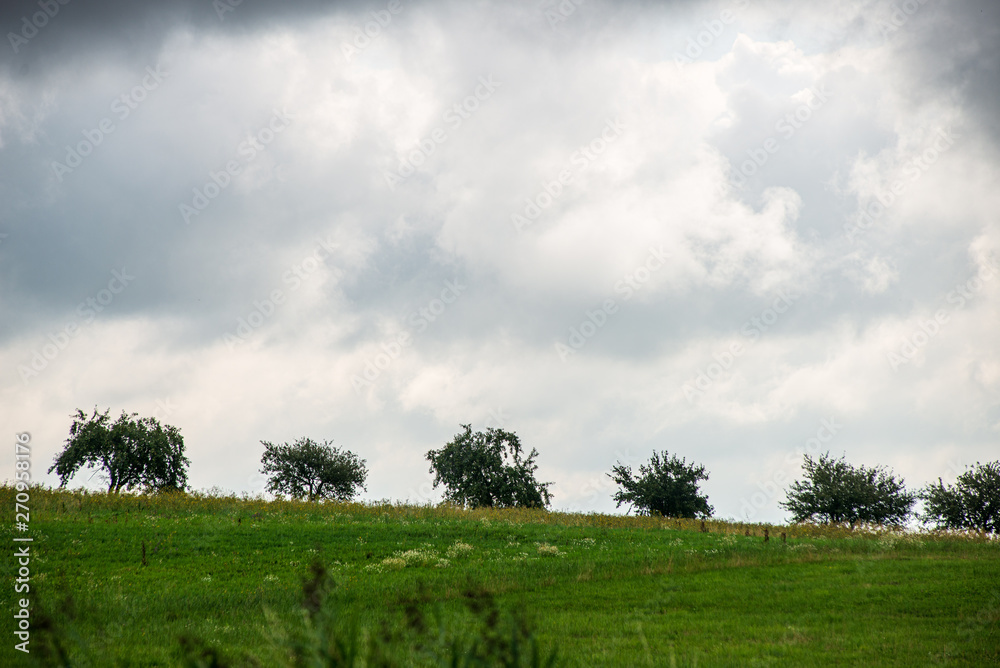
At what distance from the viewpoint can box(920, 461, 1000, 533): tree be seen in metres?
62.5

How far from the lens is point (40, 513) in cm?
3622

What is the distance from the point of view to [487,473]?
78.3m

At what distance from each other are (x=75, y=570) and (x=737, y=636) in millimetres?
24031

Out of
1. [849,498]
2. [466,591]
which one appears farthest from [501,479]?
[466,591]

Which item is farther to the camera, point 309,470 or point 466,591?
point 309,470

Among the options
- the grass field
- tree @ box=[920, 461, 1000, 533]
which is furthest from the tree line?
the grass field

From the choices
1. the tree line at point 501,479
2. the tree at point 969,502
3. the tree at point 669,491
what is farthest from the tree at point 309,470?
the tree at point 969,502

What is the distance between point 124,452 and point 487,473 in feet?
129

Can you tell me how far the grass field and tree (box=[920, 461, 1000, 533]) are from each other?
2964 centimetres

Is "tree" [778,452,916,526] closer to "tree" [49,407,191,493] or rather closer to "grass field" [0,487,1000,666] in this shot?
"grass field" [0,487,1000,666]

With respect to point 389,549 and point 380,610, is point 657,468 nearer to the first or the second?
point 389,549

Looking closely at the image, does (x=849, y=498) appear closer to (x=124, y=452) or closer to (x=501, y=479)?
(x=501, y=479)

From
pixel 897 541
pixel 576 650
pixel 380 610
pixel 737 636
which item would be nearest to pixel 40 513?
pixel 380 610

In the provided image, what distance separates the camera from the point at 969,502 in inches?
2493
